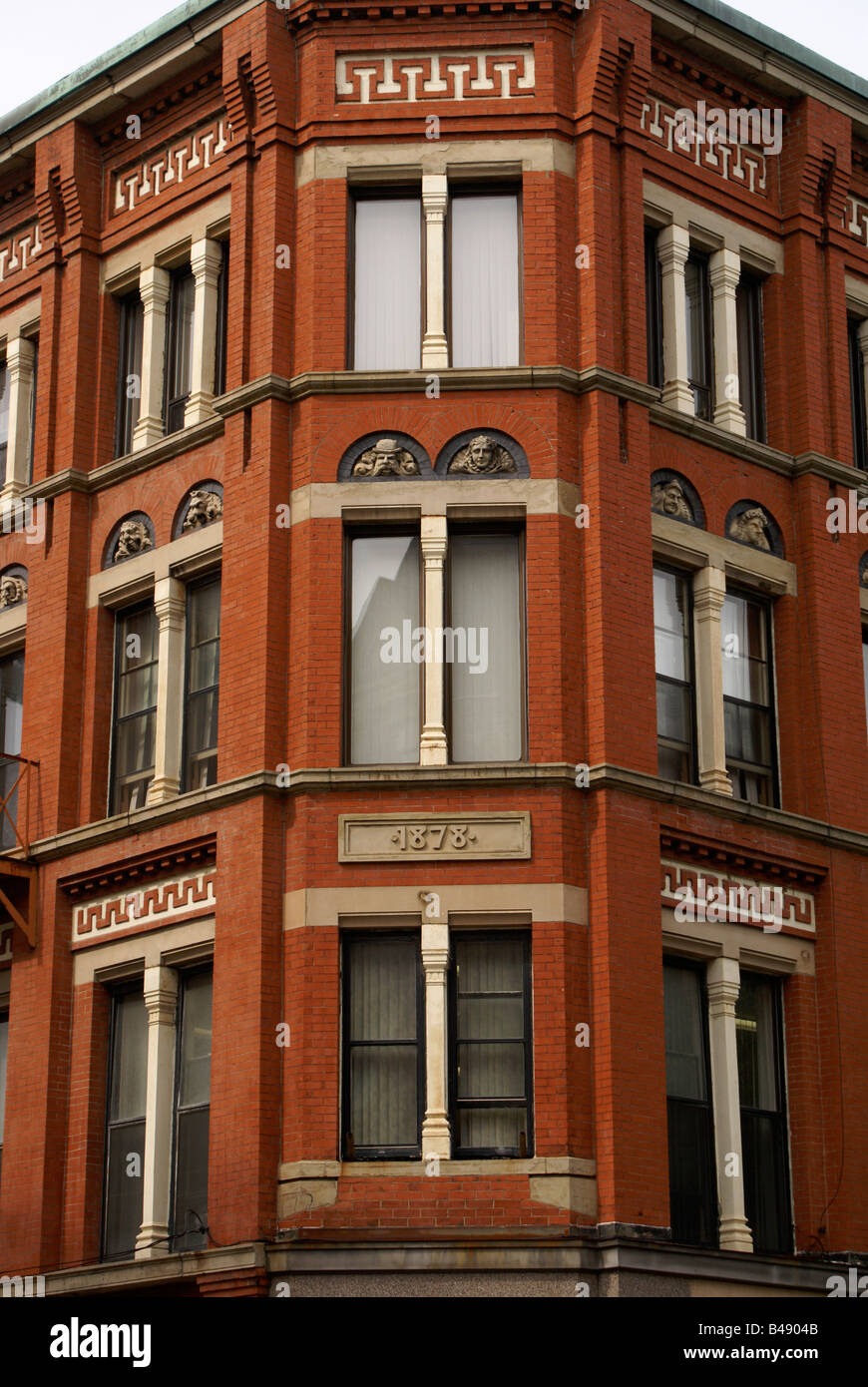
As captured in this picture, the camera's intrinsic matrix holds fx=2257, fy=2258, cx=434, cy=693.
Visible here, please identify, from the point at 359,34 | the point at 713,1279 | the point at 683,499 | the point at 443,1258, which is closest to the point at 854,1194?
the point at 713,1279

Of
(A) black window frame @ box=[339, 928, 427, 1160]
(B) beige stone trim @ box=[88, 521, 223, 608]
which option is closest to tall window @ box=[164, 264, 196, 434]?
(B) beige stone trim @ box=[88, 521, 223, 608]

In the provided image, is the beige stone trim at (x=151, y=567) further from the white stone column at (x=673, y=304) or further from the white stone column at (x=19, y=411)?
the white stone column at (x=673, y=304)

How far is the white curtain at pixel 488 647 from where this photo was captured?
24.6 meters

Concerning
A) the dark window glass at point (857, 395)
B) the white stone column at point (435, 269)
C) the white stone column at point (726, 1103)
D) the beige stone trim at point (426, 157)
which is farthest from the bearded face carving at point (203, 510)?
the dark window glass at point (857, 395)

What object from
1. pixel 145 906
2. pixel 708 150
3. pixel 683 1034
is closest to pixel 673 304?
pixel 708 150

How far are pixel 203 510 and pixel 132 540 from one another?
1.44 metres

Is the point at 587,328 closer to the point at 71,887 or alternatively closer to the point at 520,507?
the point at 520,507

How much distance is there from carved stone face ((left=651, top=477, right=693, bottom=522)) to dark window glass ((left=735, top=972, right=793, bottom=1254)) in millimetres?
5335

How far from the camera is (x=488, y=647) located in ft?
81.7

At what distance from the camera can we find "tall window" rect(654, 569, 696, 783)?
2566 cm

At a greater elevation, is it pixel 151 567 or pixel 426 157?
pixel 426 157

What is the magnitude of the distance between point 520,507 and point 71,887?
22.7 ft

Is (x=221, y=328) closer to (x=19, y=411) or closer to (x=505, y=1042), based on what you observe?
(x=19, y=411)

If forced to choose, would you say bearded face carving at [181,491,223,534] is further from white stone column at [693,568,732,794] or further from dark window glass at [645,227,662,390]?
white stone column at [693,568,732,794]
